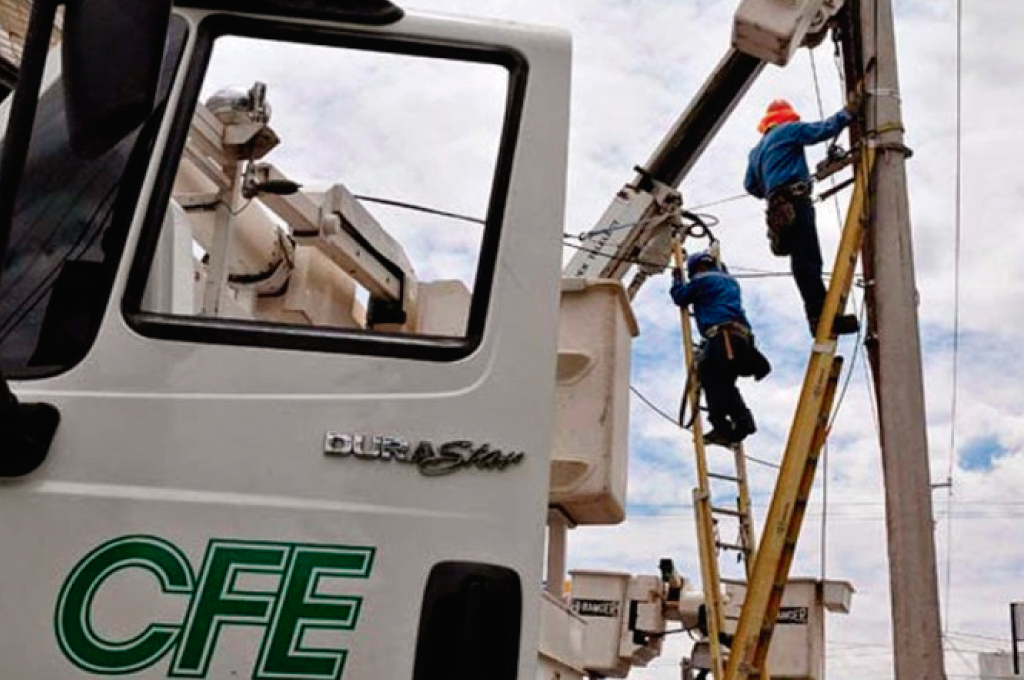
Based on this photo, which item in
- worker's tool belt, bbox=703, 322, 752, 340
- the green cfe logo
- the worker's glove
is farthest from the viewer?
the worker's glove

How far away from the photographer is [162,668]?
1.92 metres

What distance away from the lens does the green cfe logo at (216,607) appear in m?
1.93

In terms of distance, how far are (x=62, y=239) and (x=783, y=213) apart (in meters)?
2.98

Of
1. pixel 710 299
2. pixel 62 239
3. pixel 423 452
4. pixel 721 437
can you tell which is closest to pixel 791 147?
pixel 710 299

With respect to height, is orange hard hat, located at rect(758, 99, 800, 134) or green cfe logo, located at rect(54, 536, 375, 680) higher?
orange hard hat, located at rect(758, 99, 800, 134)

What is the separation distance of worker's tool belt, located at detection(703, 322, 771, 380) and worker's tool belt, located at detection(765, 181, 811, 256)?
33 cm

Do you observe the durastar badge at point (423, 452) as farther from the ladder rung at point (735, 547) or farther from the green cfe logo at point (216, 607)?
the ladder rung at point (735, 547)

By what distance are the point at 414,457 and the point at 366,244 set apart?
89 cm

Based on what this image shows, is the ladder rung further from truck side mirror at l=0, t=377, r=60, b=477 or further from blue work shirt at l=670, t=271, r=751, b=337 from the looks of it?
truck side mirror at l=0, t=377, r=60, b=477

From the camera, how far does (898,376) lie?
4145 millimetres

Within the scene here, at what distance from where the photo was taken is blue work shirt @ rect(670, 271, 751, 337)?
4.47 meters

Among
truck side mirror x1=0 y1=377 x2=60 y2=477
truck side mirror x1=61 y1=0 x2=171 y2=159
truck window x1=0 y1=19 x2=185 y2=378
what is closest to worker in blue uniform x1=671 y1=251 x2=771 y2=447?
truck window x1=0 y1=19 x2=185 y2=378

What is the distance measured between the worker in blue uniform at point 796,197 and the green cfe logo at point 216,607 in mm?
2773

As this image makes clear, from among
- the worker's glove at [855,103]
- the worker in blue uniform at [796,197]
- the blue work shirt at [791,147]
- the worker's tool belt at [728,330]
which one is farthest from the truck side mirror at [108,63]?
the worker's glove at [855,103]
